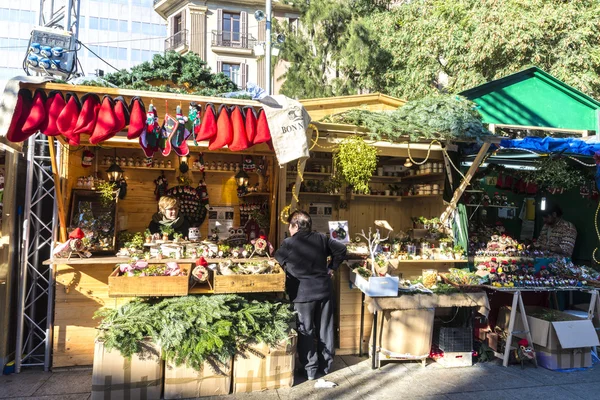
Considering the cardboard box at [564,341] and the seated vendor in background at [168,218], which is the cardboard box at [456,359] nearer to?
the cardboard box at [564,341]

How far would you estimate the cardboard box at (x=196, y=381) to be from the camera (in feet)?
13.7

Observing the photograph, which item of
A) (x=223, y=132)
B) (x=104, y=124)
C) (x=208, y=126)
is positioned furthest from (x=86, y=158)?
(x=223, y=132)

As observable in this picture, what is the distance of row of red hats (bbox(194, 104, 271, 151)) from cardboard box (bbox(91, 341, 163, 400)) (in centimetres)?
228

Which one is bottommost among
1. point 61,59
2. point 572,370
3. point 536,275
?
point 572,370

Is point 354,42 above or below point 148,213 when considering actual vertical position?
above

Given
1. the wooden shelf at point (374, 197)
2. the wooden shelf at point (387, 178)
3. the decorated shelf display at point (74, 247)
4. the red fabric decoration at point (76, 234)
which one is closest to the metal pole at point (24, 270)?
the decorated shelf display at point (74, 247)

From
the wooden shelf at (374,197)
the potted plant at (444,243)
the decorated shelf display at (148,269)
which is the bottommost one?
the decorated shelf display at (148,269)

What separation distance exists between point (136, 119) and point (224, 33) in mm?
26264

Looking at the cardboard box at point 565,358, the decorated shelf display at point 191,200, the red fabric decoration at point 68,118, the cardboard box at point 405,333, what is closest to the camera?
the red fabric decoration at point 68,118

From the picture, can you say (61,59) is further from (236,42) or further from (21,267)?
(236,42)

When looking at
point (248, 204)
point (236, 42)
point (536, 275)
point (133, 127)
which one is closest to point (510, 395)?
point (536, 275)

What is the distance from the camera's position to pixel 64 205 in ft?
17.2

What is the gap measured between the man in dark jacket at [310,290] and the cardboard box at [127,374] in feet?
5.33

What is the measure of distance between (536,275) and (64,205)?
22.4 ft
